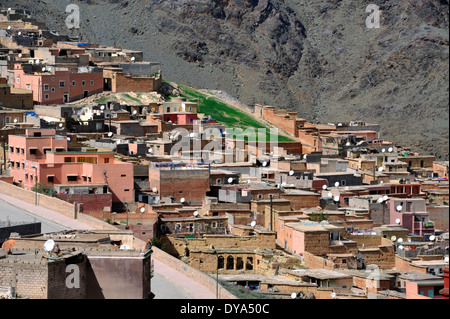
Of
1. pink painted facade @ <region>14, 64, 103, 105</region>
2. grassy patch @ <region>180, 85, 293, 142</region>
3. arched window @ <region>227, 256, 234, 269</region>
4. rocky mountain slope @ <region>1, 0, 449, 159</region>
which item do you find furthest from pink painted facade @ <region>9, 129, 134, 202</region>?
rocky mountain slope @ <region>1, 0, 449, 159</region>

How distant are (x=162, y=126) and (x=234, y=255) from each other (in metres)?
21.1

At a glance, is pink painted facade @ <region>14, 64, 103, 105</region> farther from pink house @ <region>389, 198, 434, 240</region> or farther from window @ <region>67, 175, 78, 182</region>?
pink house @ <region>389, 198, 434, 240</region>

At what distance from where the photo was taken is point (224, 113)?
6894cm

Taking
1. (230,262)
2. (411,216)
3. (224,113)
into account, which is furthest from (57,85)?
(230,262)

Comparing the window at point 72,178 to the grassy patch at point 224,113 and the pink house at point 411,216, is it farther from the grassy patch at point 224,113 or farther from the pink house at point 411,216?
the grassy patch at point 224,113

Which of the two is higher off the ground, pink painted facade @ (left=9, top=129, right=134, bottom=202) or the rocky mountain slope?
the rocky mountain slope

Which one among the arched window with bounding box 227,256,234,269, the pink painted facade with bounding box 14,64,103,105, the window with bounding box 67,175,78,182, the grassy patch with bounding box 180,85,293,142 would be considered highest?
the pink painted facade with bounding box 14,64,103,105

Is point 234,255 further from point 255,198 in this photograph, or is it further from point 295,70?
point 295,70

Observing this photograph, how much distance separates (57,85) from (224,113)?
37.5ft

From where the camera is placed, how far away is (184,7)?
10331 centimetres

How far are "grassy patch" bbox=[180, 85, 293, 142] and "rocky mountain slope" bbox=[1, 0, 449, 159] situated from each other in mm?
15596

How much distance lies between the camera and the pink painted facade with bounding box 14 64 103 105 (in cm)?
5950

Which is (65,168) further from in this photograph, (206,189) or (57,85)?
(57,85)

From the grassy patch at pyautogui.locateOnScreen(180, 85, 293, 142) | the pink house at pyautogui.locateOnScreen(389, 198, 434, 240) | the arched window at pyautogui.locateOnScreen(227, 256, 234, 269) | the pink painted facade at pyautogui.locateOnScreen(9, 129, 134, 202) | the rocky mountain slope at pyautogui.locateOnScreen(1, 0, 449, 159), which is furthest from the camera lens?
the rocky mountain slope at pyautogui.locateOnScreen(1, 0, 449, 159)
